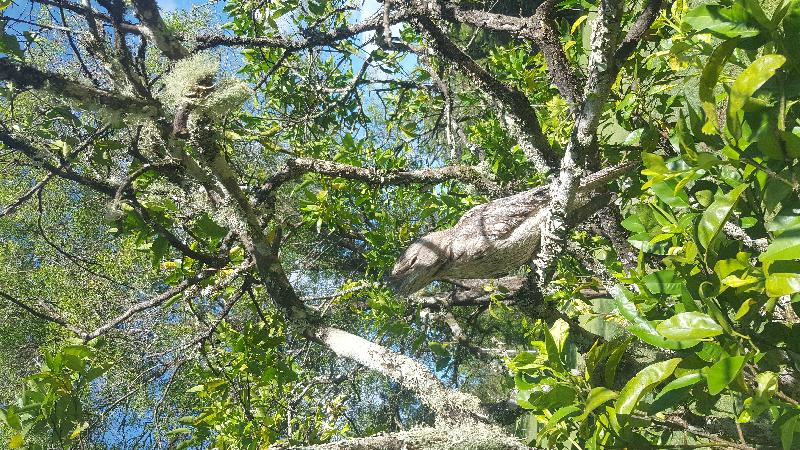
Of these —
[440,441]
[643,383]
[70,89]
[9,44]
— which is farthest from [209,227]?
[643,383]

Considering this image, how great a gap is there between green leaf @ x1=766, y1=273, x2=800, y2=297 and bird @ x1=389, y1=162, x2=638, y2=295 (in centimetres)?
107

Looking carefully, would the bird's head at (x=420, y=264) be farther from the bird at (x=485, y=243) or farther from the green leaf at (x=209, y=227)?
the green leaf at (x=209, y=227)

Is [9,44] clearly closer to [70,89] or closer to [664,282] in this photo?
[70,89]

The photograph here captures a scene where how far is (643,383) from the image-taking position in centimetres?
110

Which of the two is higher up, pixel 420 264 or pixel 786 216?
pixel 420 264

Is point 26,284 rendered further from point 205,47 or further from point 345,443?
point 345,443

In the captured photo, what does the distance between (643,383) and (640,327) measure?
182 mm

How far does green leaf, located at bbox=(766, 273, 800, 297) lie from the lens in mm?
858

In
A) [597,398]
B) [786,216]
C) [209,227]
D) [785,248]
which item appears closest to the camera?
[785,248]

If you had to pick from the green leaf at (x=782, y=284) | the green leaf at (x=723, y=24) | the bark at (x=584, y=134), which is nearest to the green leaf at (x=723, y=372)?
the green leaf at (x=782, y=284)

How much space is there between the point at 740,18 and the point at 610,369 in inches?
34.6

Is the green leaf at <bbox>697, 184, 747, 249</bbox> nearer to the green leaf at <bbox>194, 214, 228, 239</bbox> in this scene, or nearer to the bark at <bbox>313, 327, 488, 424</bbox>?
the bark at <bbox>313, 327, 488, 424</bbox>

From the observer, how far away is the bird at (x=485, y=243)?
6.33ft

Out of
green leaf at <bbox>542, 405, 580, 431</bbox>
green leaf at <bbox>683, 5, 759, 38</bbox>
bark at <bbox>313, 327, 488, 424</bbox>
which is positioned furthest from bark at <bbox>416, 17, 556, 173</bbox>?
green leaf at <bbox>683, 5, 759, 38</bbox>
